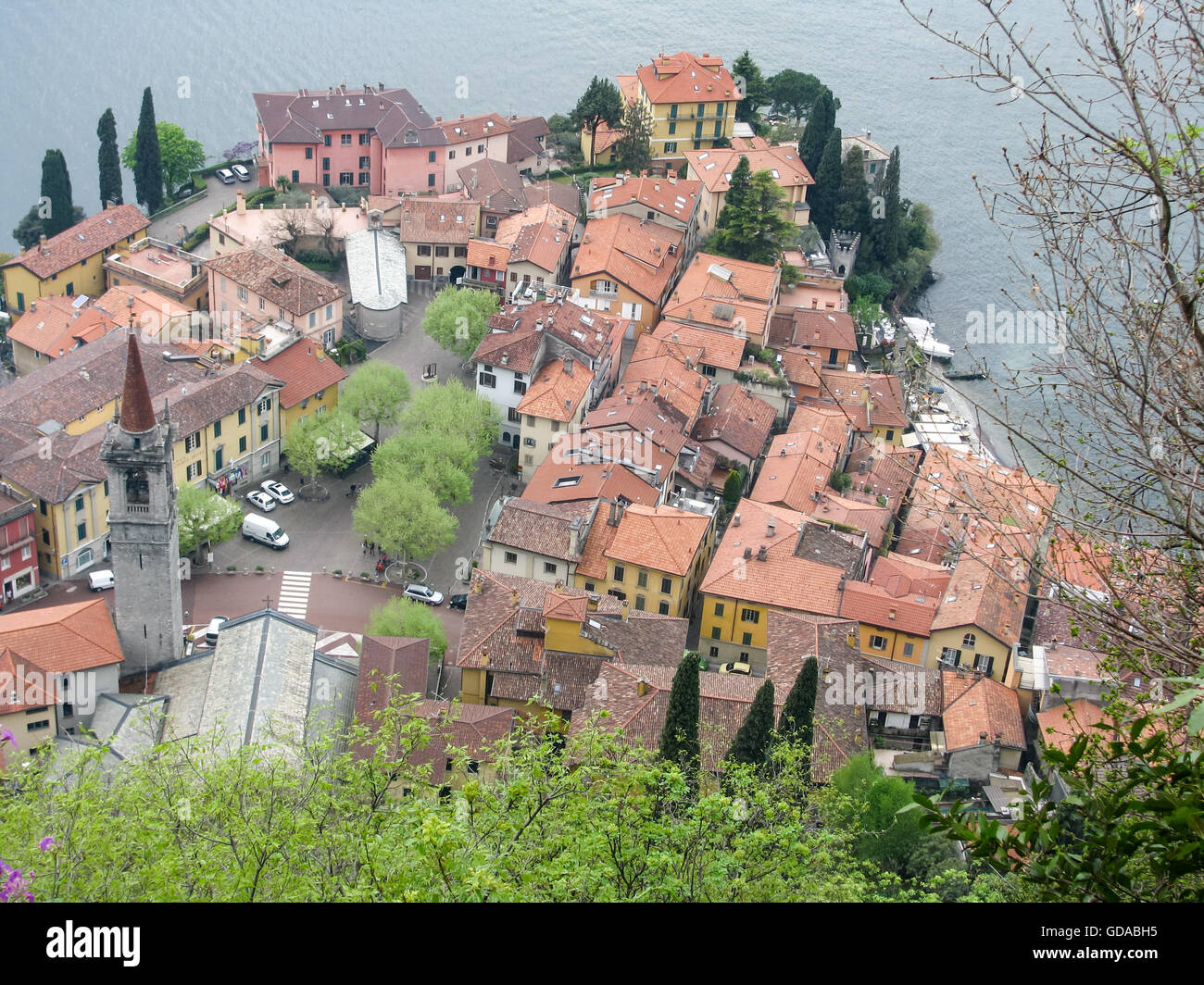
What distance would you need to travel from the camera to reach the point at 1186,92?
45.2ft

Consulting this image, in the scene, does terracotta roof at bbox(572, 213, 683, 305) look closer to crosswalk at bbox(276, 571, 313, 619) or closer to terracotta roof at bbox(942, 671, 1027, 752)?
crosswalk at bbox(276, 571, 313, 619)

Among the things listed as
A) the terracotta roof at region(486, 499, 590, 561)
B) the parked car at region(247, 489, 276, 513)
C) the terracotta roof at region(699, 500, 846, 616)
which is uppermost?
the terracotta roof at region(486, 499, 590, 561)

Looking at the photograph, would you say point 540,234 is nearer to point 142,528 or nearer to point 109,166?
point 109,166

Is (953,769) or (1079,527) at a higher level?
(1079,527)

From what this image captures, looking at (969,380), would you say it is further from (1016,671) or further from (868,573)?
(1016,671)

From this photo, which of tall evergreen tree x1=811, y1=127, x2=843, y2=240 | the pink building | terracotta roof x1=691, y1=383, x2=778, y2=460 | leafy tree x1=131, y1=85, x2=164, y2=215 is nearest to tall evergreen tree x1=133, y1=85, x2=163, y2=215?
leafy tree x1=131, y1=85, x2=164, y2=215

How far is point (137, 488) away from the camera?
3966 cm

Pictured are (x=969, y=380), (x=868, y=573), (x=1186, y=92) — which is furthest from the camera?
(x=969, y=380)

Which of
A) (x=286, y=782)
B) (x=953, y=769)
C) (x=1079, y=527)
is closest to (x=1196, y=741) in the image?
(x=1079, y=527)

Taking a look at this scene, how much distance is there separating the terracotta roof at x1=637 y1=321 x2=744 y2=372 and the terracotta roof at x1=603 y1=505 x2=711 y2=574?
14991 millimetres

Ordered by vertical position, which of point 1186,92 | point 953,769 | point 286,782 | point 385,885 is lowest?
point 953,769

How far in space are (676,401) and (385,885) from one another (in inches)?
1727

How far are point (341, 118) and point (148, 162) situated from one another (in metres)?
11.7

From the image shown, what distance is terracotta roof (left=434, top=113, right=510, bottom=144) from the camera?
8256 centimetres
